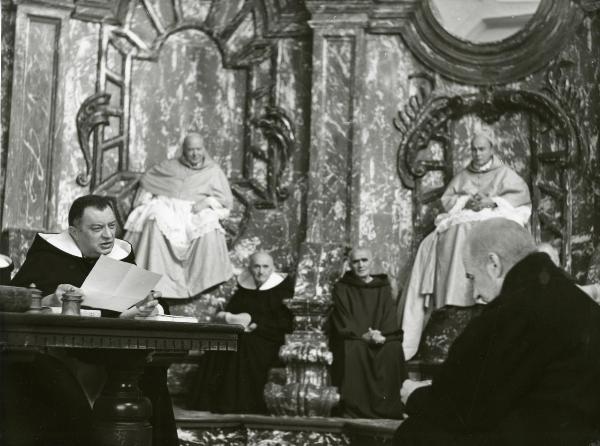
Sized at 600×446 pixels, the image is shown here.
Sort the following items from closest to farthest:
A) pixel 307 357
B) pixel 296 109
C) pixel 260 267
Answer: pixel 307 357 < pixel 260 267 < pixel 296 109

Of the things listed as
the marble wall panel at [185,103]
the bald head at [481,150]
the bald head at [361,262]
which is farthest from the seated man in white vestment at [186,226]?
the bald head at [481,150]

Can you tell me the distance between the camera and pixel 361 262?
8148 mm

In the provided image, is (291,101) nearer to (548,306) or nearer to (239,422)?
(239,422)

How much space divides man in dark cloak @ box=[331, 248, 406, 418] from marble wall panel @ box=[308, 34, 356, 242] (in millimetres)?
629

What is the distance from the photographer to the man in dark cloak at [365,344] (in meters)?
7.64

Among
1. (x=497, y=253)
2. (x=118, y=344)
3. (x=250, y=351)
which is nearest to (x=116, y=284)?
(x=118, y=344)

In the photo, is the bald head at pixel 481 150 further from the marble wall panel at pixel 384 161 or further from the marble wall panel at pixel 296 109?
the marble wall panel at pixel 296 109

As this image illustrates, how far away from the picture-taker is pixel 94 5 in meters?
9.05

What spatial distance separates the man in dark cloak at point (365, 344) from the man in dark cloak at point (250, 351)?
46cm

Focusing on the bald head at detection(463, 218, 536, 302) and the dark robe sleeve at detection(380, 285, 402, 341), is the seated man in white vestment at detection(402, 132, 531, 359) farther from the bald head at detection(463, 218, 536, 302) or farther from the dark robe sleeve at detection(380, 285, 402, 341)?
the bald head at detection(463, 218, 536, 302)

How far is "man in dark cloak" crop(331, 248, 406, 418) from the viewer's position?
7641 millimetres

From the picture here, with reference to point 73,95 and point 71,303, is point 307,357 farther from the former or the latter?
point 71,303

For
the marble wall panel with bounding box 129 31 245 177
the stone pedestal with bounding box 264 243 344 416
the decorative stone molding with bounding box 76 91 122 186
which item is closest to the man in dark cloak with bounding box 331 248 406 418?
the stone pedestal with bounding box 264 243 344 416

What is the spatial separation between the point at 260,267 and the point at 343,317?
806 mm
